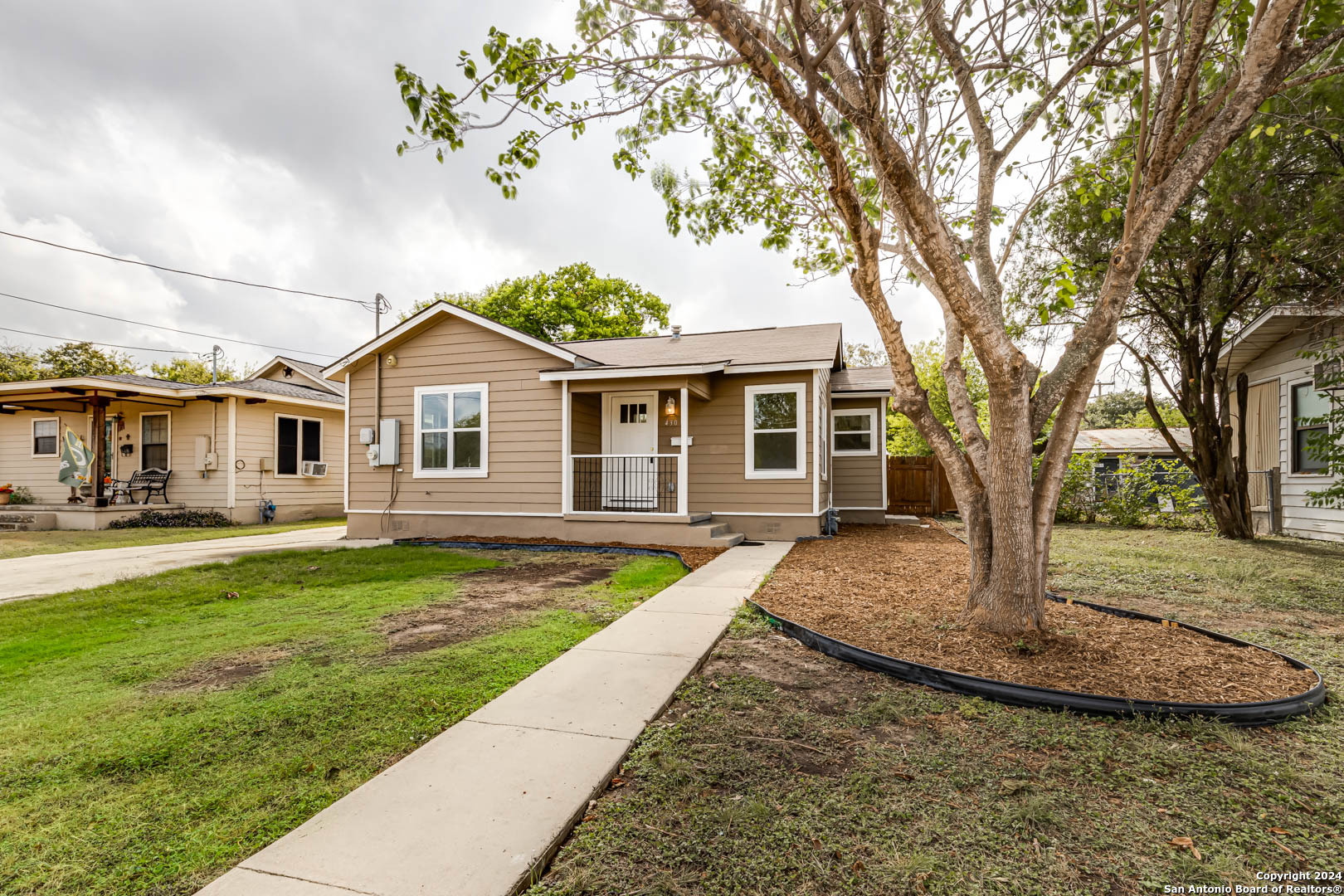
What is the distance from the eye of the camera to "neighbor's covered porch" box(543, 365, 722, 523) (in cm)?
938

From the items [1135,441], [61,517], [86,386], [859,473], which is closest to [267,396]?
[86,386]

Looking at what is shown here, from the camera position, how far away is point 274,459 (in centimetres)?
1439

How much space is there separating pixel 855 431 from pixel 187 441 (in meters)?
15.8

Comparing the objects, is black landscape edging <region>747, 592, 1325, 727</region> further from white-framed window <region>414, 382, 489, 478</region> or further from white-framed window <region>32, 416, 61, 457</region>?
white-framed window <region>32, 416, 61, 457</region>

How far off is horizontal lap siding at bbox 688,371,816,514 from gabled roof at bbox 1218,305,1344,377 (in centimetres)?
716

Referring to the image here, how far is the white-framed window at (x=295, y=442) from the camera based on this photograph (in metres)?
14.6

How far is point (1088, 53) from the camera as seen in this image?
14.1 ft

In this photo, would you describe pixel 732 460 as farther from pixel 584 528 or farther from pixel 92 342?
pixel 92 342

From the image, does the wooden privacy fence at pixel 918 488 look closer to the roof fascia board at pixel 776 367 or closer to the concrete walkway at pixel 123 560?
the roof fascia board at pixel 776 367

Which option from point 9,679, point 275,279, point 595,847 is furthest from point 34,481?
point 595,847

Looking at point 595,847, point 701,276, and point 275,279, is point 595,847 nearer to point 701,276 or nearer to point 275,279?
point 701,276

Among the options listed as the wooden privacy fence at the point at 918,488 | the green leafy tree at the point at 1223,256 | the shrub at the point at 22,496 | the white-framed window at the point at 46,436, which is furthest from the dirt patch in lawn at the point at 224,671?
the shrub at the point at 22,496

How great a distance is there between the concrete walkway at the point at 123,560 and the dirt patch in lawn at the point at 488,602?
13.2 feet

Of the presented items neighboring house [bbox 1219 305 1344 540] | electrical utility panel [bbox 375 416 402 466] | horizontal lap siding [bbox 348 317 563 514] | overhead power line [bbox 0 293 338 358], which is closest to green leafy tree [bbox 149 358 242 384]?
overhead power line [bbox 0 293 338 358]
